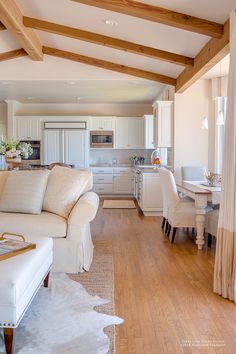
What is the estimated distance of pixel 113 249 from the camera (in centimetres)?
412

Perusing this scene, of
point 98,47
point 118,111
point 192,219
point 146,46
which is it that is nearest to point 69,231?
point 192,219

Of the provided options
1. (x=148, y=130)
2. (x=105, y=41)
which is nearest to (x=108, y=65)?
(x=105, y=41)

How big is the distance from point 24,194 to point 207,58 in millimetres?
2832

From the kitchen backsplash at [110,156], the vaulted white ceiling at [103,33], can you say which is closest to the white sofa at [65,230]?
the vaulted white ceiling at [103,33]

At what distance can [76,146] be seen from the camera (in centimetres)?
932

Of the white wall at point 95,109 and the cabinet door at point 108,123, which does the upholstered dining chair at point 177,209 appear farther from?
the white wall at point 95,109

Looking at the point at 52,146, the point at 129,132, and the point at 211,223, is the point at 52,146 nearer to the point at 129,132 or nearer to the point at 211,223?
the point at 129,132

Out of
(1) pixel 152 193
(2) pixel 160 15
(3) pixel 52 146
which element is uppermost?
(2) pixel 160 15

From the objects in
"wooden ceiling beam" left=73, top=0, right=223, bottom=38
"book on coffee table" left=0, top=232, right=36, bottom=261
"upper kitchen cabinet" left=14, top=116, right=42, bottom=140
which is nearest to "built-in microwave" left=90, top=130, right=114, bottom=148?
"upper kitchen cabinet" left=14, top=116, right=42, bottom=140

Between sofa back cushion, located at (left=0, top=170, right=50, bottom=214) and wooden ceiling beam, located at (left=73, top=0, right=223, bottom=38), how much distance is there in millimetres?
1878

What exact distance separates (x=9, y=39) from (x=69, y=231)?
12.0 ft

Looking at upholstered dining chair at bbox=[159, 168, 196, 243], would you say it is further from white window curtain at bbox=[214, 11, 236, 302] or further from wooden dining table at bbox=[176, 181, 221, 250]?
white window curtain at bbox=[214, 11, 236, 302]

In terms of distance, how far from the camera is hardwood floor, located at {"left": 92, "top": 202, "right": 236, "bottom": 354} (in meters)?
2.08

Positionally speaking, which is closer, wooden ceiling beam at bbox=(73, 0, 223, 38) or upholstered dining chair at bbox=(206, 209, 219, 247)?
wooden ceiling beam at bbox=(73, 0, 223, 38)
